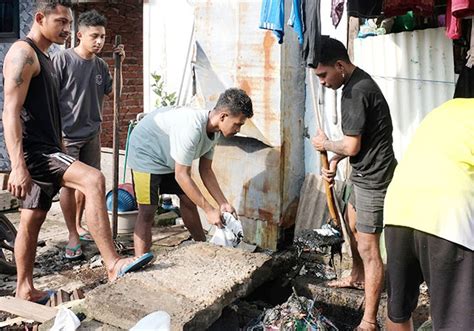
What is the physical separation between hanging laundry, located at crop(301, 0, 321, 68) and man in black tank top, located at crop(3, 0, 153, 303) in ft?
6.03

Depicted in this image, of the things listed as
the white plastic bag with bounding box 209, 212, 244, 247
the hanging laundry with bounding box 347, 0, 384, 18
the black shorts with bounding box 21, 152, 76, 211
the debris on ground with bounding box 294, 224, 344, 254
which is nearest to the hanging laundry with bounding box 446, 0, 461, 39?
the hanging laundry with bounding box 347, 0, 384, 18

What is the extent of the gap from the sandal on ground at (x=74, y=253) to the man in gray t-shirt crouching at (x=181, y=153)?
93 cm

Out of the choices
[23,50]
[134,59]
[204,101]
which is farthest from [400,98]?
[134,59]

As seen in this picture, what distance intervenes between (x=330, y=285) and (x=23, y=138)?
2.90 m

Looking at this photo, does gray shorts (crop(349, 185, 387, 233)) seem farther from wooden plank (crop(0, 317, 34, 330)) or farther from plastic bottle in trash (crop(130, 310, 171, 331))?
wooden plank (crop(0, 317, 34, 330))

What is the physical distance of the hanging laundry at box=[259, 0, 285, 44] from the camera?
15.6 feet

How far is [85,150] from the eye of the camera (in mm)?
6266

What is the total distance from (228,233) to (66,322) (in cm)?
169

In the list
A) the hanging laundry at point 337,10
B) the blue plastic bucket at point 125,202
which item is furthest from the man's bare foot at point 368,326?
the blue plastic bucket at point 125,202

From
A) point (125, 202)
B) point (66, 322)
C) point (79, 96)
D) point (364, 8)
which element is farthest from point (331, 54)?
point (125, 202)

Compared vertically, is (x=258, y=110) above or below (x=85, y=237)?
above

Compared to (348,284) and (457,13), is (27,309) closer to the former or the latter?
(348,284)

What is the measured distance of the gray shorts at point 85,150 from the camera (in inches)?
240

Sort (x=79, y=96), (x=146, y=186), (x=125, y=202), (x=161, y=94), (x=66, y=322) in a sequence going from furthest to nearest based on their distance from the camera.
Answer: (x=161, y=94) < (x=125, y=202) < (x=79, y=96) < (x=146, y=186) < (x=66, y=322)
